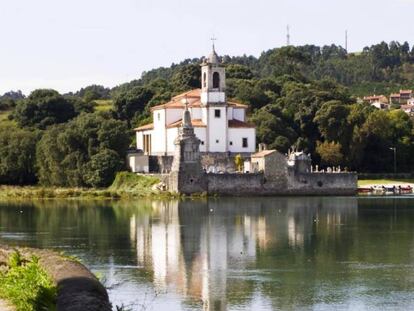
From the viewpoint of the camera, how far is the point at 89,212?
62000mm

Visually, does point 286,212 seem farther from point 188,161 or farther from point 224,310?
point 224,310

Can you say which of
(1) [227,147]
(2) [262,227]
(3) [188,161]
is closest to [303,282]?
(2) [262,227]

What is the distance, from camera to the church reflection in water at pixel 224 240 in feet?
101

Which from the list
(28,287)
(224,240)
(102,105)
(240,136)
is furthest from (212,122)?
(28,287)

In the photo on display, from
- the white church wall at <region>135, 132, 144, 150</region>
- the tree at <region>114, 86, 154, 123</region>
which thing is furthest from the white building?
the tree at <region>114, 86, 154, 123</region>

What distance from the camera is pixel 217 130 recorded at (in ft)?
287

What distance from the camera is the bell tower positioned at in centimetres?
8706

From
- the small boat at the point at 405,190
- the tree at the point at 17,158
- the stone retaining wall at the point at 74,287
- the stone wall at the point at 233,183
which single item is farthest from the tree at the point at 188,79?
the stone retaining wall at the point at 74,287

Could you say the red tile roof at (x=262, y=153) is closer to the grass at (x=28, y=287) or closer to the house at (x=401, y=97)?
the grass at (x=28, y=287)

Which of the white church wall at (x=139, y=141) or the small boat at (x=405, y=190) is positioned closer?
the small boat at (x=405, y=190)

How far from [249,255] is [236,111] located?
52.6 meters

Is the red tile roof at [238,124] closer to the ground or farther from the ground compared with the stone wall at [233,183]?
farther from the ground

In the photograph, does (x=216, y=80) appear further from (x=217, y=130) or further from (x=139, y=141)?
(x=139, y=141)

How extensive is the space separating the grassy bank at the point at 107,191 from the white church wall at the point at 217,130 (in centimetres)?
783
